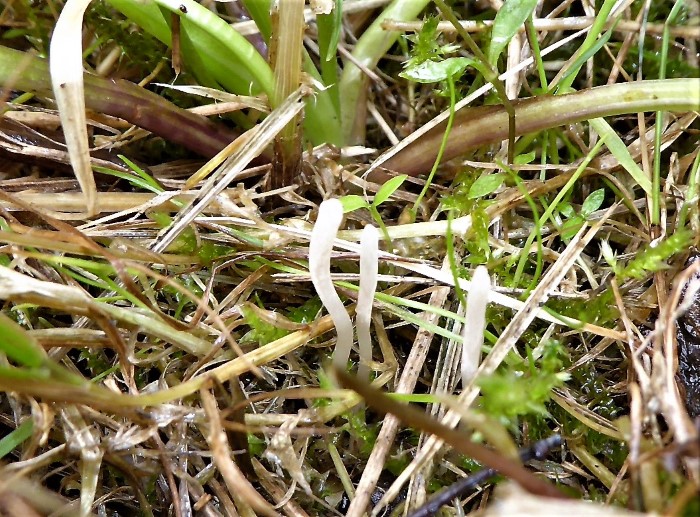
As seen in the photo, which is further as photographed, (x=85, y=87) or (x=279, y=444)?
(x=85, y=87)

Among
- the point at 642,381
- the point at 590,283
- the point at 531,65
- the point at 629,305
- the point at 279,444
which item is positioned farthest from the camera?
the point at 531,65

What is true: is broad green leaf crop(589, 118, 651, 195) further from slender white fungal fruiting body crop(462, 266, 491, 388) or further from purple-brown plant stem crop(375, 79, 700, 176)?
slender white fungal fruiting body crop(462, 266, 491, 388)

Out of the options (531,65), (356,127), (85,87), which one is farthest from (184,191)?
(531,65)

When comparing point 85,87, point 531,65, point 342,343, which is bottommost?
point 342,343

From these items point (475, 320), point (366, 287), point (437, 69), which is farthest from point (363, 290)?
point (437, 69)

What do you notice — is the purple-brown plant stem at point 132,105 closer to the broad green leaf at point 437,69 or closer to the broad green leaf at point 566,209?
the broad green leaf at point 437,69

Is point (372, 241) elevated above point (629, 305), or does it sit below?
above

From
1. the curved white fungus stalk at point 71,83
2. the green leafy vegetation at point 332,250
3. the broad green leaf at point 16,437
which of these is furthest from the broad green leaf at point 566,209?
the broad green leaf at point 16,437

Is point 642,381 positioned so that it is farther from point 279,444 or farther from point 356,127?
point 356,127

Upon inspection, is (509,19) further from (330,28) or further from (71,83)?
(71,83)
